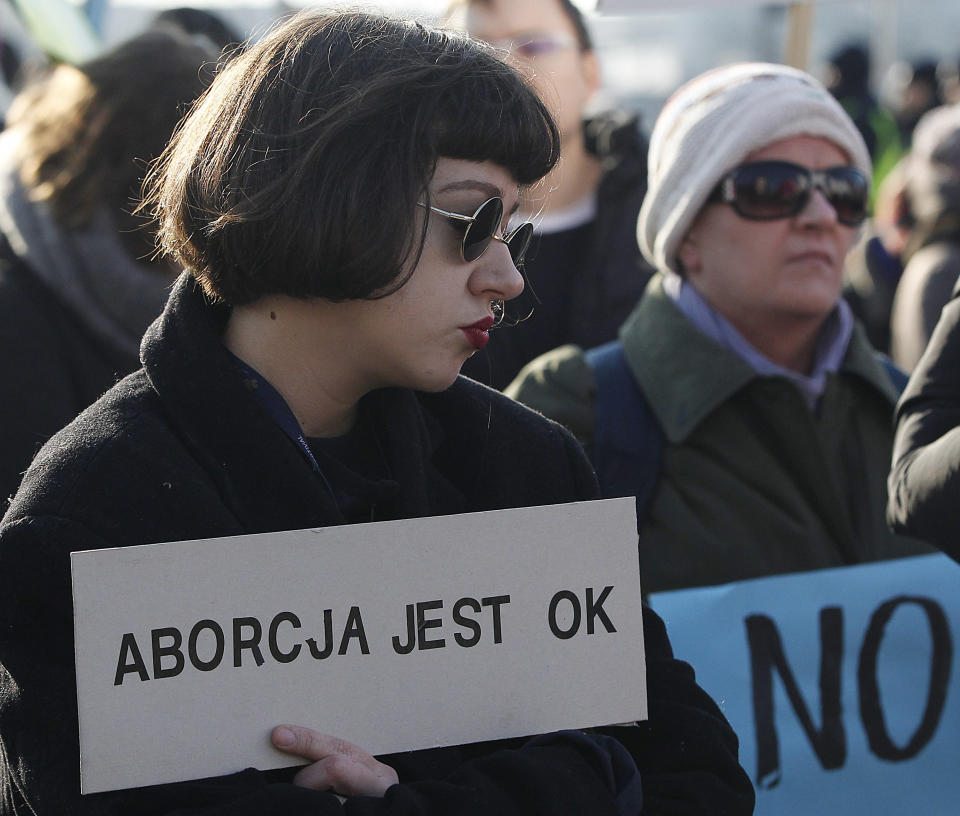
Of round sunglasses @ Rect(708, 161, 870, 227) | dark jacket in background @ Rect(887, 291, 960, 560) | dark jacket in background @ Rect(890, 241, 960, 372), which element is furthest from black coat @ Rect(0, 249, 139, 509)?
dark jacket in background @ Rect(890, 241, 960, 372)

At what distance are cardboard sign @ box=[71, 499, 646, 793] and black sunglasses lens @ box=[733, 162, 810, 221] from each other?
151 centimetres

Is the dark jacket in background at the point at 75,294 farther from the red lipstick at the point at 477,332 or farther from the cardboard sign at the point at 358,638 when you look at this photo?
the cardboard sign at the point at 358,638

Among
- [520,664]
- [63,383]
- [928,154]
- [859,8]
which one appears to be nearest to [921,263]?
[928,154]

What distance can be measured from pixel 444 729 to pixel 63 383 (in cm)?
152

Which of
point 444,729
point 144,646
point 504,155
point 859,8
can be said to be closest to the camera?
point 144,646

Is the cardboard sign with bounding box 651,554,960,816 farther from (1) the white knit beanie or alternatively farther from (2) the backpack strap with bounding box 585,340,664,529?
(1) the white knit beanie

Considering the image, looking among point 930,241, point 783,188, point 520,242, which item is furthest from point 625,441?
point 930,241

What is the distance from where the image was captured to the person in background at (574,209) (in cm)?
360

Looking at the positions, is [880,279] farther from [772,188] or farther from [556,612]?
[556,612]

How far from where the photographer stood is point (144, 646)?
1.41 meters

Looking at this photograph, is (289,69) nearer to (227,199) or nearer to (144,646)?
(227,199)

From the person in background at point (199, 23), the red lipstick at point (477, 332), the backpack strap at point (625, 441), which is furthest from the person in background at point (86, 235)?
the red lipstick at point (477, 332)

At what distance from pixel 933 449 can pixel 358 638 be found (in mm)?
998

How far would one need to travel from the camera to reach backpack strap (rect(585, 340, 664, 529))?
8.52ft
